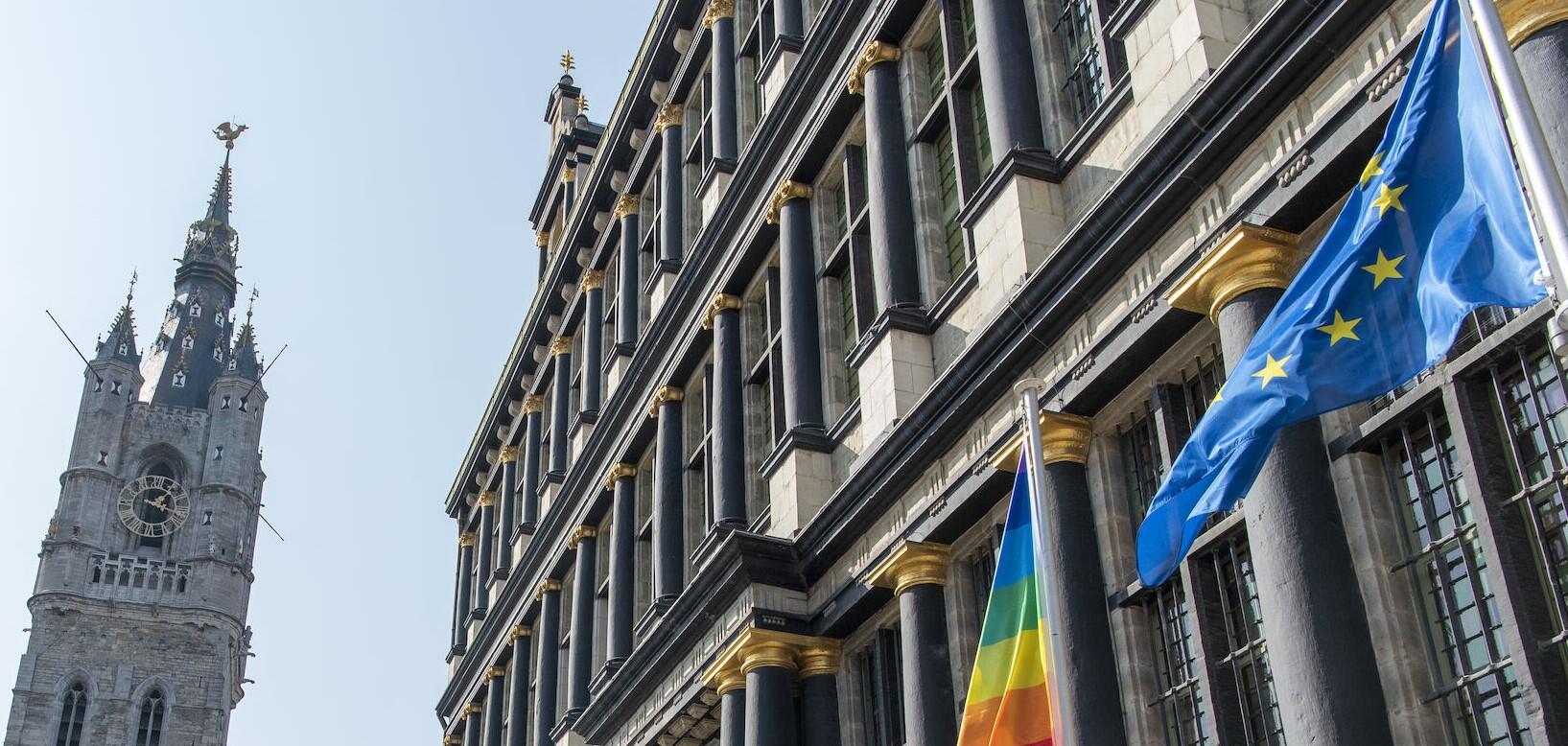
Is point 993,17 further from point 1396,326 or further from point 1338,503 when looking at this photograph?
point 1396,326

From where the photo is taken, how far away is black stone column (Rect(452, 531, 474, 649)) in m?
46.2

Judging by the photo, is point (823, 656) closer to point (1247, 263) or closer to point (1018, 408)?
point (1018, 408)

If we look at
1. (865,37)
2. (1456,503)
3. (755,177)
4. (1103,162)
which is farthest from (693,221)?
(1456,503)

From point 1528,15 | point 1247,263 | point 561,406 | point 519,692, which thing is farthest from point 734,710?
point 561,406

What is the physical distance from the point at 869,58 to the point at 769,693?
8.60m

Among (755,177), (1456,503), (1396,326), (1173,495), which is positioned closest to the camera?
(1396,326)

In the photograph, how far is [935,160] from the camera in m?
22.6

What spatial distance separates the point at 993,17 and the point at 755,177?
7983 mm

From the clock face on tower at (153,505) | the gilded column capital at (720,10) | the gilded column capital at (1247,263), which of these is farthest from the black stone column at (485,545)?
the clock face on tower at (153,505)

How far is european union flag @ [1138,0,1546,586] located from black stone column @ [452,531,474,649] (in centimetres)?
3663


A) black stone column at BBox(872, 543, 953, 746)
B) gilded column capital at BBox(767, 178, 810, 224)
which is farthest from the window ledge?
gilded column capital at BBox(767, 178, 810, 224)

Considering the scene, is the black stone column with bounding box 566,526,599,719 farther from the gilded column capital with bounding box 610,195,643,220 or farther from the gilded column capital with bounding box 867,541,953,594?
the gilded column capital with bounding box 867,541,953,594

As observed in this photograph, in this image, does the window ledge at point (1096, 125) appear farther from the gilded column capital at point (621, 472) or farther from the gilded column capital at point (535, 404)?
the gilded column capital at point (535, 404)

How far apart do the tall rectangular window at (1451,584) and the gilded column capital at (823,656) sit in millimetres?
9642
